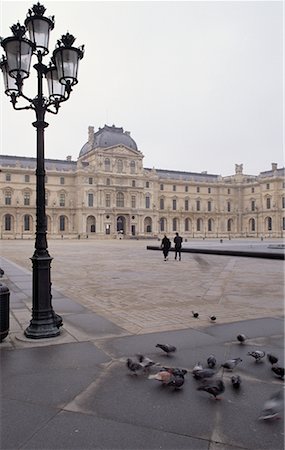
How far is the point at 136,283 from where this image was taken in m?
10.6

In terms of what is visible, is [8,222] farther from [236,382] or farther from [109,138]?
[236,382]

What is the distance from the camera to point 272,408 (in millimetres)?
2941

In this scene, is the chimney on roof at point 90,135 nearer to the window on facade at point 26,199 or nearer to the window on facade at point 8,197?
the window on facade at point 26,199

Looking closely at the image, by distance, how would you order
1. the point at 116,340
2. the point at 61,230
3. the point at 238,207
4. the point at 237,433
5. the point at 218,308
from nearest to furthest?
the point at 237,433 → the point at 116,340 → the point at 218,308 → the point at 61,230 → the point at 238,207

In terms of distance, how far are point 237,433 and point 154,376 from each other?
1.05 m

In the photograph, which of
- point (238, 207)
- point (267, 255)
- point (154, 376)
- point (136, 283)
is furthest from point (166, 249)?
point (238, 207)

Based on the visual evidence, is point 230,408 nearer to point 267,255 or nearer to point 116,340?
point 116,340

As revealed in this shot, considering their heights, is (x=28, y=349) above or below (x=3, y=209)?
below

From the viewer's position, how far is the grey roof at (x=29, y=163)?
7644 cm

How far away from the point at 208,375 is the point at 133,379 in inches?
29.0

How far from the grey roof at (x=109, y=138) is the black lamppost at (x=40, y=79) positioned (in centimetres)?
7584

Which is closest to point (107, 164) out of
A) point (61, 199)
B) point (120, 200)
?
point (120, 200)

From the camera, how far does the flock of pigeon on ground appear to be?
3.03m

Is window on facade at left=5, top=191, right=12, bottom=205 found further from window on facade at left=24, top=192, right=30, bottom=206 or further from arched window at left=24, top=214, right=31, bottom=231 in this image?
arched window at left=24, top=214, right=31, bottom=231
